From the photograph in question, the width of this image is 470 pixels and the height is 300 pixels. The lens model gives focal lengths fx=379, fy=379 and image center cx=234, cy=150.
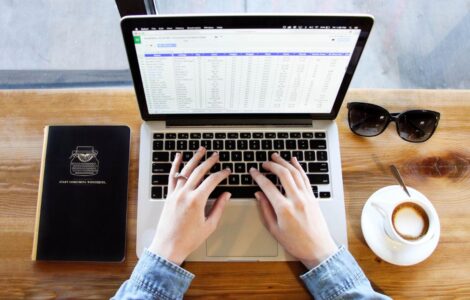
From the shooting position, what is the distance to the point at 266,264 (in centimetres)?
71

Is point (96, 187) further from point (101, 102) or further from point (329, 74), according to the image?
point (329, 74)

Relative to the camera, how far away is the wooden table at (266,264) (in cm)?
71

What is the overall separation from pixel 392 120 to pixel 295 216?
0.31 m

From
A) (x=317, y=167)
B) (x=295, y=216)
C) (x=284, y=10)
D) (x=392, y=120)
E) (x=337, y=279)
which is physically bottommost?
(x=337, y=279)

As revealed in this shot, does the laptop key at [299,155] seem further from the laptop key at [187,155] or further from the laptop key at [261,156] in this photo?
the laptop key at [187,155]

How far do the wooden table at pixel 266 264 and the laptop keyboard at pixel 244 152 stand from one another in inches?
2.3

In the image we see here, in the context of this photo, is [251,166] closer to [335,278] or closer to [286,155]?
[286,155]

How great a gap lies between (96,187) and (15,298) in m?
0.25

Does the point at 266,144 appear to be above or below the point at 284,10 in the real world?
below

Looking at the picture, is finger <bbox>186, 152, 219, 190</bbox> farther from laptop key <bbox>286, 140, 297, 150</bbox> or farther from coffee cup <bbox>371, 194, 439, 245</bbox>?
coffee cup <bbox>371, 194, 439, 245</bbox>

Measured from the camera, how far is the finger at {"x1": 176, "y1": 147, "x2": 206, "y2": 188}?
0.71 m

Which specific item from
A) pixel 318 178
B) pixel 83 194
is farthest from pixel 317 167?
pixel 83 194

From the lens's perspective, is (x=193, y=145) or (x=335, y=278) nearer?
(x=335, y=278)

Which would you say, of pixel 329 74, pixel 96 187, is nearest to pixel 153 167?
pixel 96 187
